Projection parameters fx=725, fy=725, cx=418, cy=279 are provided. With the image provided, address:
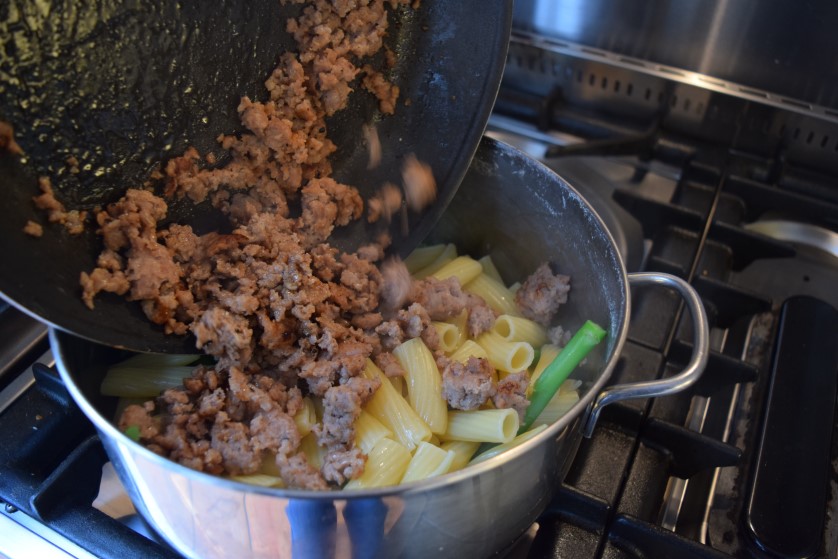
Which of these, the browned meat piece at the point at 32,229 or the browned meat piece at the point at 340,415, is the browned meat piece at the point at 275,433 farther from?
the browned meat piece at the point at 32,229

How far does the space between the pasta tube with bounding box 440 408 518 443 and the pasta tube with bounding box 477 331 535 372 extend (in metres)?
0.16

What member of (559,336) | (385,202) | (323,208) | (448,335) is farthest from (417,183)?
(559,336)

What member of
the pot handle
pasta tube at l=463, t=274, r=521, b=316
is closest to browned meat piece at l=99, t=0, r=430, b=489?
pasta tube at l=463, t=274, r=521, b=316

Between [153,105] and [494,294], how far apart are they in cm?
77

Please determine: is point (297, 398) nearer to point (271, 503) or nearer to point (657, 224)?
point (271, 503)

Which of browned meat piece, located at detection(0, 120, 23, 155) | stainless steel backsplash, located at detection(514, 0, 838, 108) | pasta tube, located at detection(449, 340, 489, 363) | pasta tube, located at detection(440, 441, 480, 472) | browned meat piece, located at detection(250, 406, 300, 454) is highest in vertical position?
stainless steel backsplash, located at detection(514, 0, 838, 108)

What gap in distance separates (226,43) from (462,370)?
69 cm

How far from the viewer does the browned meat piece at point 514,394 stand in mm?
1248

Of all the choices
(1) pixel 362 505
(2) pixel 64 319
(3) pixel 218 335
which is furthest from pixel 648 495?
(2) pixel 64 319

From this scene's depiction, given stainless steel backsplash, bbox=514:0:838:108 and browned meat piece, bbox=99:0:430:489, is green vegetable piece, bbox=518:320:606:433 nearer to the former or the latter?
browned meat piece, bbox=99:0:430:489

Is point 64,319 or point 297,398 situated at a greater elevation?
point 64,319

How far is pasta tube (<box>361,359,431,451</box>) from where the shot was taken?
122cm

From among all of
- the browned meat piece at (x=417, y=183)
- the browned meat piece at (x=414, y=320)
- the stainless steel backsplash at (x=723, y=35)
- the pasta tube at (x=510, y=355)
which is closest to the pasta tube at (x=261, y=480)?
the browned meat piece at (x=414, y=320)

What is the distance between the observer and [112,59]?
1083 millimetres
